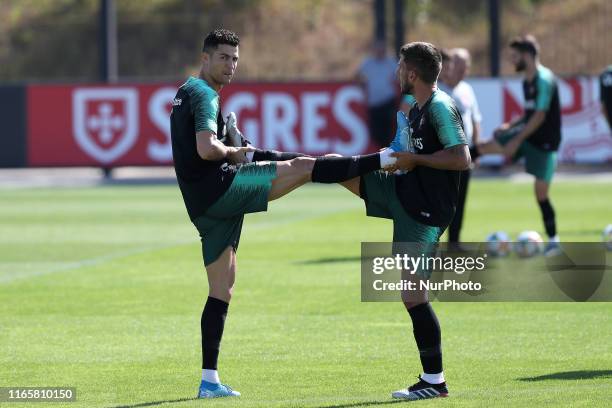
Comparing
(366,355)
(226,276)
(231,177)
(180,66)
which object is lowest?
(366,355)

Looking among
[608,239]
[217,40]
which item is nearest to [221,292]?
[217,40]

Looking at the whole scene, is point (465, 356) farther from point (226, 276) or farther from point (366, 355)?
point (226, 276)

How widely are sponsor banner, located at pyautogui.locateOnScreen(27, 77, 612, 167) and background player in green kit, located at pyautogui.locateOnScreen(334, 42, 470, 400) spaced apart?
20.1 m


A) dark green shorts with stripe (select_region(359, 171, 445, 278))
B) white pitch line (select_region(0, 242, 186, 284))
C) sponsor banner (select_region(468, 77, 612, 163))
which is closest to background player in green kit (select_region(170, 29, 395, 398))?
dark green shorts with stripe (select_region(359, 171, 445, 278))

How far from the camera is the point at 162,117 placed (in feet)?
94.8

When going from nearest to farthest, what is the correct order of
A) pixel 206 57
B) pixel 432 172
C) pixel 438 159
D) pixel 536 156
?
1. pixel 438 159
2. pixel 432 172
3. pixel 206 57
4. pixel 536 156

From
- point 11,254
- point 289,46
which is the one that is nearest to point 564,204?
point 11,254

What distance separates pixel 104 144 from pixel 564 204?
11.2 metres

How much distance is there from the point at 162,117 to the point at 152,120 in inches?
9.6

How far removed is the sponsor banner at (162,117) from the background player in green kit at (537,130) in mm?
12901

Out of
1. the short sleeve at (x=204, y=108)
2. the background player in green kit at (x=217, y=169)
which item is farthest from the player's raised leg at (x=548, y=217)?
the short sleeve at (x=204, y=108)

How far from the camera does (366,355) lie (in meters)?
9.66

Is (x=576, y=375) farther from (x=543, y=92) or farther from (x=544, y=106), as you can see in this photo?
(x=543, y=92)

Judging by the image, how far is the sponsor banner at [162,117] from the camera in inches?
1128
